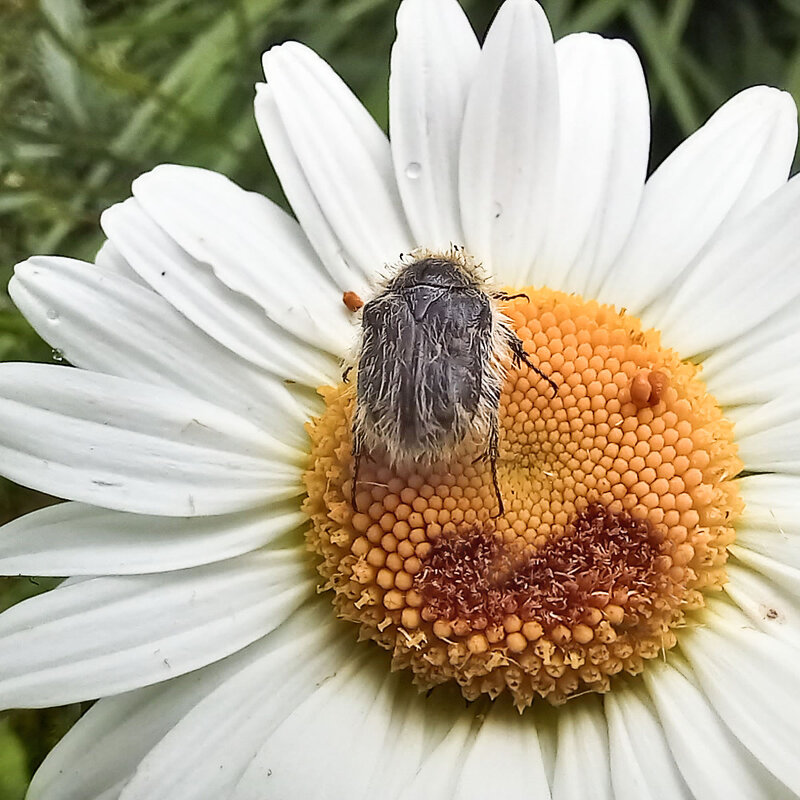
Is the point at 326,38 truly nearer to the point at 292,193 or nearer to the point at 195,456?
the point at 292,193

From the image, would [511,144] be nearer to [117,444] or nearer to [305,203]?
[305,203]

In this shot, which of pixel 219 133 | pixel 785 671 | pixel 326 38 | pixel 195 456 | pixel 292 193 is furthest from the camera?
pixel 326 38

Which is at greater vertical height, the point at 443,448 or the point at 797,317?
the point at 797,317

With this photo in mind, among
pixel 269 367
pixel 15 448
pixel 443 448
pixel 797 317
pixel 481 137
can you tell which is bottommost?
pixel 15 448

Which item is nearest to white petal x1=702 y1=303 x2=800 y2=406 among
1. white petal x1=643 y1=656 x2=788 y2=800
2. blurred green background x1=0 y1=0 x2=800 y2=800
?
white petal x1=643 y1=656 x2=788 y2=800

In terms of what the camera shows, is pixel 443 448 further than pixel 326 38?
No

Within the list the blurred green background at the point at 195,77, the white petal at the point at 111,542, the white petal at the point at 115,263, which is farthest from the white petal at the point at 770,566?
the blurred green background at the point at 195,77

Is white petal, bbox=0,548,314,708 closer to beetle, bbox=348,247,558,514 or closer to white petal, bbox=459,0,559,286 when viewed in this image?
beetle, bbox=348,247,558,514

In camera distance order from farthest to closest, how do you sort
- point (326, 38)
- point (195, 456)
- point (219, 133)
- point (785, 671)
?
1. point (326, 38)
2. point (219, 133)
3. point (195, 456)
4. point (785, 671)

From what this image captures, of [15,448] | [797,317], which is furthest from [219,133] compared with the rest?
[797,317]
